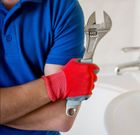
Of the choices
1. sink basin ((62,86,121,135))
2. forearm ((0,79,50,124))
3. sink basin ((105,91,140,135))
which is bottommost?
sink basin ((62,86,121,135))

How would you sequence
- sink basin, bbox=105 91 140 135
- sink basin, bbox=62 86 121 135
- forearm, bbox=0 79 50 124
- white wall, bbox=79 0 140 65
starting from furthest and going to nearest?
white wall, bbox=79 0 140 65
sink basin, bbox=62 86 121 135
sink basin, bbox=105 91 140 135
forearm, bbox=0 79 50 124

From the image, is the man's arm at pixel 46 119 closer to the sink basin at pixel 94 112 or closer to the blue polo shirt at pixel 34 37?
the blue polo shirt at pixel 34 37

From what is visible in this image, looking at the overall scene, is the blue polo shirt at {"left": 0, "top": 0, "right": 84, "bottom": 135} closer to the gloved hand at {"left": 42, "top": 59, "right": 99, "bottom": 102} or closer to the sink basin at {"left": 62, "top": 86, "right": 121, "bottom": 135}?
the gloved hand at {"left": 42, "top": 59, "right": 99, "bottom": 102}

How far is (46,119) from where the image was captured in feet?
2.20

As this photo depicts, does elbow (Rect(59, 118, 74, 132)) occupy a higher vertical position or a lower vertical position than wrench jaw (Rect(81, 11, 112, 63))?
lower

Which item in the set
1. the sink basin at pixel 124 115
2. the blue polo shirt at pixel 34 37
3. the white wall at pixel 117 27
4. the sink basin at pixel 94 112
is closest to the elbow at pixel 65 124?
the blue polo shirt at pixel 34 37

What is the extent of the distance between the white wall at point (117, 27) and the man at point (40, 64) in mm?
809

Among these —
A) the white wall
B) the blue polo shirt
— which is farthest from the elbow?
the white wall

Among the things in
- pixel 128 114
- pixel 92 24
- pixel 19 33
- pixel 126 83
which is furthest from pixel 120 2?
pixel 19 33

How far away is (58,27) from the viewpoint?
0.68 m

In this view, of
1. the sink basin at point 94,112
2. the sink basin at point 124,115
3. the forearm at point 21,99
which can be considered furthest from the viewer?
the sink basin at point 94,112

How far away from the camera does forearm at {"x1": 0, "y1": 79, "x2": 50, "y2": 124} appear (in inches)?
24.2

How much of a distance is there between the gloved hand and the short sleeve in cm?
5

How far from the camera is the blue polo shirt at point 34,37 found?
26.1 inches
